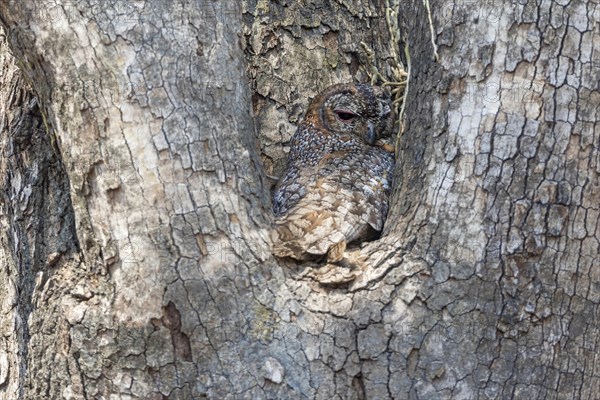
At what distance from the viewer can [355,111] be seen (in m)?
4.19

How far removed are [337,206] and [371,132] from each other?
3.10ft

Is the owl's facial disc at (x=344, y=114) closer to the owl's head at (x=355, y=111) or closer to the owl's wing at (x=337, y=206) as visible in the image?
the owl's head at (x=355, y=111)

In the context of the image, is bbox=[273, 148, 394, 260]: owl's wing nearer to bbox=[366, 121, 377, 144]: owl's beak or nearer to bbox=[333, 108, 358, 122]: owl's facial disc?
bbox=[366, 121, 377, 144]: owl's beak

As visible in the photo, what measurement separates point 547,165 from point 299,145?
177 cm

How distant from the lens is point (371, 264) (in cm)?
276

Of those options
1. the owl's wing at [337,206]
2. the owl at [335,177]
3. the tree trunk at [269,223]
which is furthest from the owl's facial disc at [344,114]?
the tree trunk at [269,223]

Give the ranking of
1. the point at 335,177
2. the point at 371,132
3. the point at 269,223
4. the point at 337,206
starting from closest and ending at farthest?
the point at 269,223 → the point at 337,206 → the point at 335,177 → the point at 371,132

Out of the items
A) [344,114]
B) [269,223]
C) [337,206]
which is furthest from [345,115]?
[269,223]

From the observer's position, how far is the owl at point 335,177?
298cm

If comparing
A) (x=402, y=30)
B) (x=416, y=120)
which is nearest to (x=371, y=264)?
(x=416, y=120)

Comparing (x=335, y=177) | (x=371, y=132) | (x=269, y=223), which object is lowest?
(x=269, y=223)

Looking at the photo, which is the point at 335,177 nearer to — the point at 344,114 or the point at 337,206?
the point at 337,206

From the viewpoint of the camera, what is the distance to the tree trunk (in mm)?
2582

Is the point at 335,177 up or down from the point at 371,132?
down
